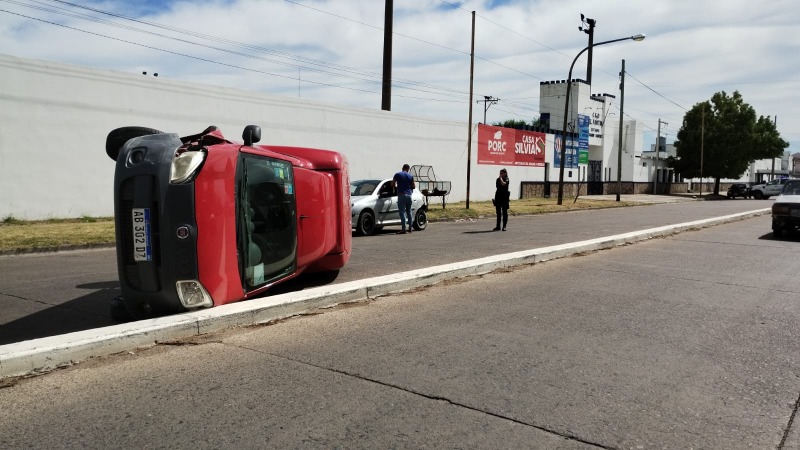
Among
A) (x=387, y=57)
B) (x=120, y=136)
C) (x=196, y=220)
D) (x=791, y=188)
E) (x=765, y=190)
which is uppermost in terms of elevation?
(x=387, y=57)

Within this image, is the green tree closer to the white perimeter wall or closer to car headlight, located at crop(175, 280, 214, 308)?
the white perimeter wall

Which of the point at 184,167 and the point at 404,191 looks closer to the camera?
the point at 184,167

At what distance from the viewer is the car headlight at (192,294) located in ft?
18.3

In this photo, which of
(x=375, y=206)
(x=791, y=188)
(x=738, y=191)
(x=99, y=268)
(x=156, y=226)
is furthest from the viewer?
(x=738, y=191)

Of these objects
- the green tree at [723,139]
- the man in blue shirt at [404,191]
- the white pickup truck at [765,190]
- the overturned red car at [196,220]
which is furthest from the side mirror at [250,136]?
the white pickup truck at [765,190]

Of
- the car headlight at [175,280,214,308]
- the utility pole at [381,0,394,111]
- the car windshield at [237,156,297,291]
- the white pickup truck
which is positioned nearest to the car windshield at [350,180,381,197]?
the car windshield at [237,156,297,291]

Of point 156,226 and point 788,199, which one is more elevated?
point 788,199

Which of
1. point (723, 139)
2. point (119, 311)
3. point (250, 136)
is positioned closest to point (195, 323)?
A: point (119, 311)

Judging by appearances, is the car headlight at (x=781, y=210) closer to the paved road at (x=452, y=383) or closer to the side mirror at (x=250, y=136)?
the paved road at (x=452, y=383)

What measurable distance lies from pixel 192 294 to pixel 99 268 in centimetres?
513

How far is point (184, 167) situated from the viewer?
216 inches

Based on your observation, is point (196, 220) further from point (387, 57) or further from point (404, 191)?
point (387, 57)

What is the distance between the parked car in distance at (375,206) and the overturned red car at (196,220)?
27.9ft

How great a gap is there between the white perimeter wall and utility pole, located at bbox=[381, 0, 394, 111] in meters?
5.80
